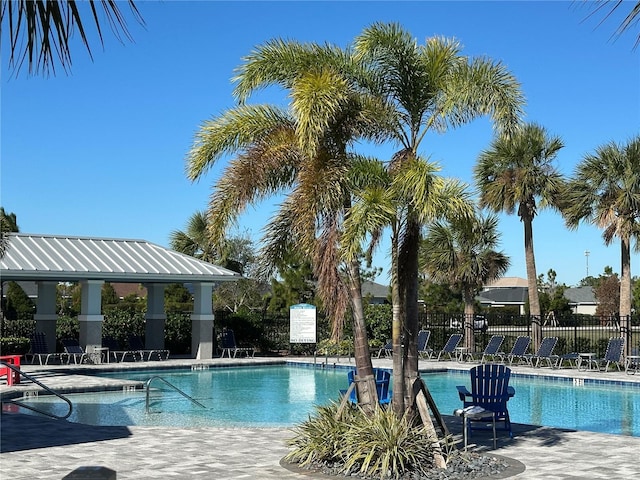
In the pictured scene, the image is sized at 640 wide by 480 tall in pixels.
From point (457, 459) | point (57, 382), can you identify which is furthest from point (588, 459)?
point (57, 382)

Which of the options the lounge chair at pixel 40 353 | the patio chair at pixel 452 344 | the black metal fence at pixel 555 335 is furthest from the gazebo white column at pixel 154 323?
the patio chair at pixel 452 344

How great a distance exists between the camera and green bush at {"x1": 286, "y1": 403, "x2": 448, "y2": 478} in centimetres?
891

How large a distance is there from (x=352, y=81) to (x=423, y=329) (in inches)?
820

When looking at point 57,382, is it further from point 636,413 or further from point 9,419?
point 636,413

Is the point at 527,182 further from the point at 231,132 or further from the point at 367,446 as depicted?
the point at 367,446

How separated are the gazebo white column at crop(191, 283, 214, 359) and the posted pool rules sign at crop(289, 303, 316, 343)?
3499mm

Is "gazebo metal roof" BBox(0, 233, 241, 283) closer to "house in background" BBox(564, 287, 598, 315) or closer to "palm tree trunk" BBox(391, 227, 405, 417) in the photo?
"palm tree trunk" BBox(391, 227, 405, 417)

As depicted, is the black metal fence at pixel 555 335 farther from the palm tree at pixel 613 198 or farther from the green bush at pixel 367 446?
the green bush at pixel 367 446

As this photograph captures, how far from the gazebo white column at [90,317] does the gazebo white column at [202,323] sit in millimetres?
3617

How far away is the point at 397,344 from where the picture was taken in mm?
9703

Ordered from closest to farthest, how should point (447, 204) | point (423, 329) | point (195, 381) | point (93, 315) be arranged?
point (447, 204), point (195, 381), point (93, 315), point (423, 329)

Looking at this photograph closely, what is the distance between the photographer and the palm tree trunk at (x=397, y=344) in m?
9.75

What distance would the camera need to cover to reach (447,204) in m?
9.09

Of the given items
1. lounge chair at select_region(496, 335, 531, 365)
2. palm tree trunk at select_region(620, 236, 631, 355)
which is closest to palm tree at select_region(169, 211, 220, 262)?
lounge chair at select_region(496, 335, 531, 365)
